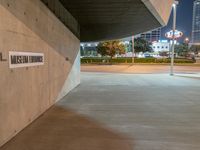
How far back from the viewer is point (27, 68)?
16.6ft

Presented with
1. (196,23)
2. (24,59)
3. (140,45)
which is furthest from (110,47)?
(196,23)

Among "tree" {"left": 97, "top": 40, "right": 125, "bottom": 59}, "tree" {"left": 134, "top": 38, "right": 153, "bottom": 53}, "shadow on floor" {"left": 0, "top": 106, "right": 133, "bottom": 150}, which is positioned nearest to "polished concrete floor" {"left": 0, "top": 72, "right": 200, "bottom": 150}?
"shadow on floor" {"left": 0, "top": 106, "right": 133, "bottom": 150}

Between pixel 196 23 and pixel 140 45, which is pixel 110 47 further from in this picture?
pixel 196 23

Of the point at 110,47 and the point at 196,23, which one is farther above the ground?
the point at 196,23

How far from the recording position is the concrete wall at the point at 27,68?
4.03 m

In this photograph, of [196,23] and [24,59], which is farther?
[196,23]

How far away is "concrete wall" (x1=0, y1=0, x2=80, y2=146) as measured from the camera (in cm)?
403

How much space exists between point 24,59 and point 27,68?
267mm

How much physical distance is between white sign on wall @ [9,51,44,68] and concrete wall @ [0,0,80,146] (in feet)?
0.31

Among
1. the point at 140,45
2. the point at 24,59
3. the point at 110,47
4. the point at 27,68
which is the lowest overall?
the point at 27,68

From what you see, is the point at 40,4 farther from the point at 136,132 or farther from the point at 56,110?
the point at 136,132

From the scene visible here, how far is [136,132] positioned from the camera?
15.2ft

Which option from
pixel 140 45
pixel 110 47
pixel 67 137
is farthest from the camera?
pixel 140 45

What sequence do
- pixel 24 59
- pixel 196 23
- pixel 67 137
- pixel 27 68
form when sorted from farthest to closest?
pixel 196 23 → pixel 27 68 → pixel 24 59 → pixel 67 137
